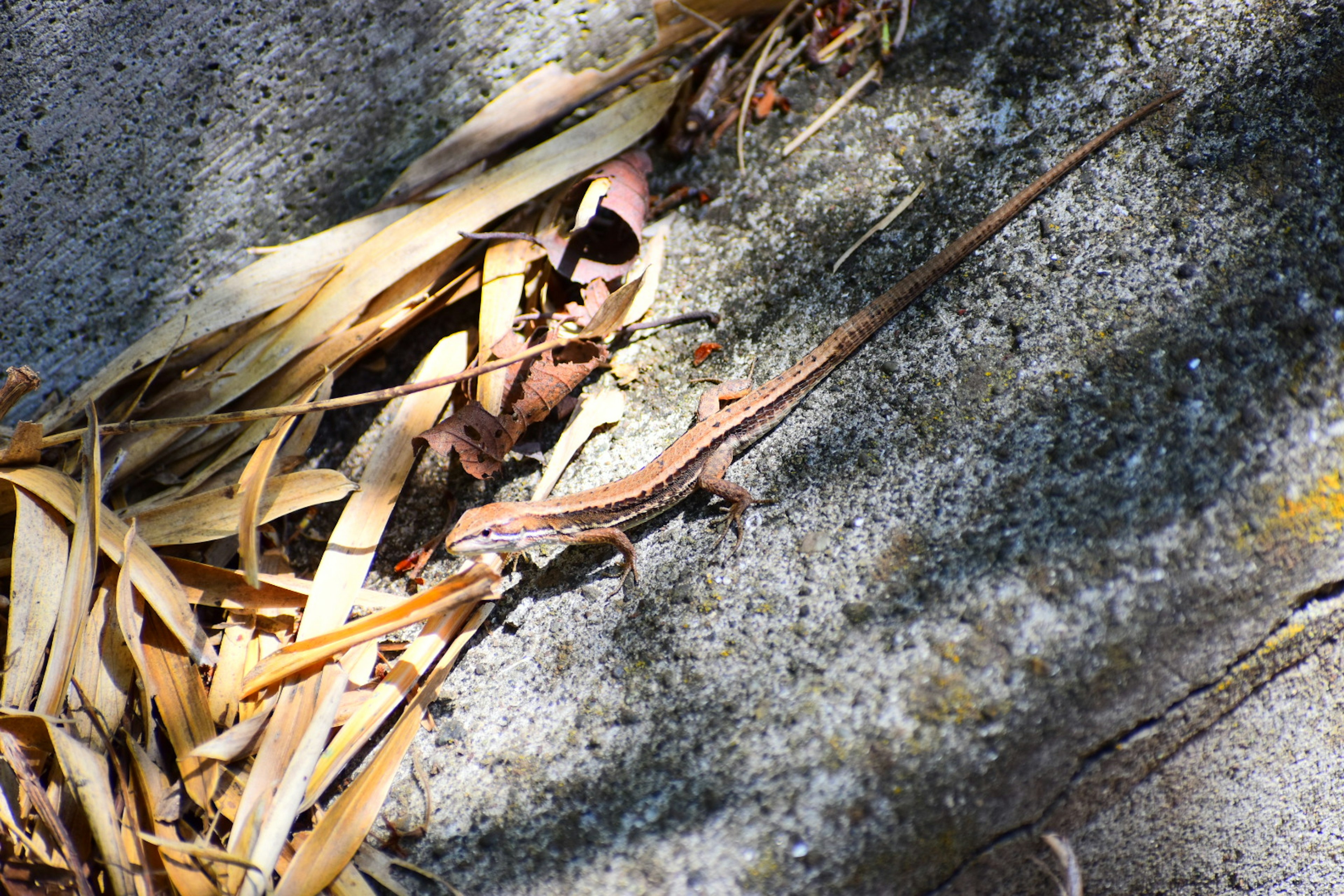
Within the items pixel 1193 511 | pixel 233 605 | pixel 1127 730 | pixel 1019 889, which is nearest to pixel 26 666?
pixel 233 605

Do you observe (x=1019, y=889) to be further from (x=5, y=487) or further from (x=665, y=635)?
(x=5, y=487)

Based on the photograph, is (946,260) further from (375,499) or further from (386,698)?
(386,698)

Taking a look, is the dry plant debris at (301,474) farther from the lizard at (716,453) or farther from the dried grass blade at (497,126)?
the lizard at (716,453)

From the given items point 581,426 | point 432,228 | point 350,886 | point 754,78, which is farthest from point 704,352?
point 350,886

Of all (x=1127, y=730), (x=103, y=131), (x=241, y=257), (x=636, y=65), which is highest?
(x=103, y=131)

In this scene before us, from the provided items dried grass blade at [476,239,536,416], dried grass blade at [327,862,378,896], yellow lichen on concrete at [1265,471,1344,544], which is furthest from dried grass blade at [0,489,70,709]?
yellow lichen on concrete at [1265,471,1344,544]

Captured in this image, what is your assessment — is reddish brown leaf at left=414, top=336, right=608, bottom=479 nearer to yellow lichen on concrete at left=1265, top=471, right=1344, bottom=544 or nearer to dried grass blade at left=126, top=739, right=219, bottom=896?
dried grass blade at left=126, top=739, right=219, bottom=896
